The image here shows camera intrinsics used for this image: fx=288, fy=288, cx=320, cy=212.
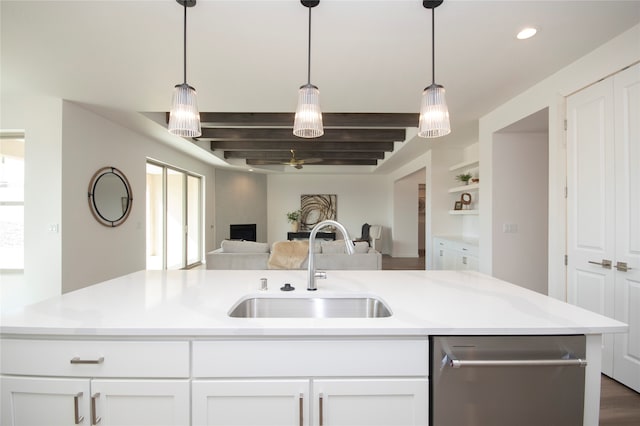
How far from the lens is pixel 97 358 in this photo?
105 cm

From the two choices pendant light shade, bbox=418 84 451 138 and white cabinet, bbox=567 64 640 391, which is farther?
white cabinet, bbox=567 64 640 391

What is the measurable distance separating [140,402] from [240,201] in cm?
717

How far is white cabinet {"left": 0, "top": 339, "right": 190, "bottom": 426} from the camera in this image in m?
1.05

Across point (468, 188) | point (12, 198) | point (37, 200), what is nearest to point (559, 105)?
point (468, 188)

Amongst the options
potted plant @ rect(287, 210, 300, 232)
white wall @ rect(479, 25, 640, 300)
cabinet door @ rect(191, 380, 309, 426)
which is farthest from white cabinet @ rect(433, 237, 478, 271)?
potted plant @ rect(287, 210, 300, 232)

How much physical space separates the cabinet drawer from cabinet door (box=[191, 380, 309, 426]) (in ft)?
0.38

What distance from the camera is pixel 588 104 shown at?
2.23 metres

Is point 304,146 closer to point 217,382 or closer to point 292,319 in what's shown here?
point 292,319

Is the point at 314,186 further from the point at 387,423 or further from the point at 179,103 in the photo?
the point at 387,423

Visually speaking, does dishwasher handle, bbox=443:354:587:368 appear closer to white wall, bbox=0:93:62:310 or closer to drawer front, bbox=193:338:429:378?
drawer front, bbox=193:338:429:378

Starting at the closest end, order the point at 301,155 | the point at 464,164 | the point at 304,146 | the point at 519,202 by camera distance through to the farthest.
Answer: the point at 519,202, the point at 464,164, the point at 304,146, the point at 301,155

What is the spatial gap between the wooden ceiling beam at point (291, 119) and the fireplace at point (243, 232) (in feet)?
14.0

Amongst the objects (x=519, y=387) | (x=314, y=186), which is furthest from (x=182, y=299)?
(x=314, y=186)

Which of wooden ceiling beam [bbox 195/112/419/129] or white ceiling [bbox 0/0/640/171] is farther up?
wooden ceiling beam [bbox 195/112/419/129]
